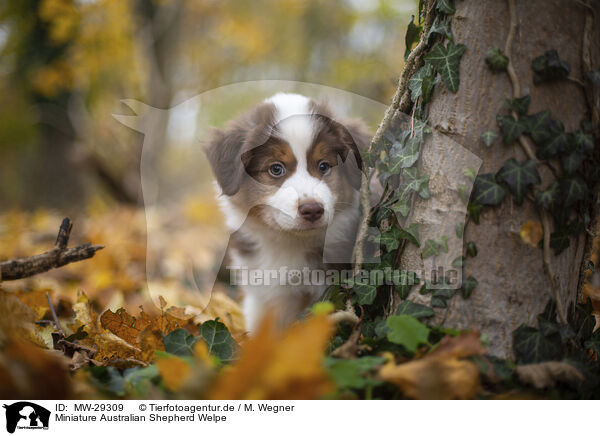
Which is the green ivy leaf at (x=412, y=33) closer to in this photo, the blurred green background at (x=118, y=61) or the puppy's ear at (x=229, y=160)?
the puppy's ear at (x=229, y=160)

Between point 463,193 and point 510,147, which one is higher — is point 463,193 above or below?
below

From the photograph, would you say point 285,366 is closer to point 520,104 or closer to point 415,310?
point 415,310

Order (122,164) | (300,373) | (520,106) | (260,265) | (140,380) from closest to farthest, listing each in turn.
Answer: (300,373) < (140,380) < (520,106) < (260,265) < (122,164)

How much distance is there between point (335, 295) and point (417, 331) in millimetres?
556

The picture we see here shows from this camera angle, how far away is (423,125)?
1.66m

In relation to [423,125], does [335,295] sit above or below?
below

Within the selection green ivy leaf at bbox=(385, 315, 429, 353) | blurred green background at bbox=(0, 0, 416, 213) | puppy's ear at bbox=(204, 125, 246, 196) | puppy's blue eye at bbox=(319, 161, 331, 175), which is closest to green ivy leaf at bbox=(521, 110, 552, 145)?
green ivy leaf at bbox=(385, 315, 429, 353)

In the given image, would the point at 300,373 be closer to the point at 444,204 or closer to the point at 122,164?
the point at 444,204

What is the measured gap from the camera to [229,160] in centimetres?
249

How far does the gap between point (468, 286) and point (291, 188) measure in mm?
1043

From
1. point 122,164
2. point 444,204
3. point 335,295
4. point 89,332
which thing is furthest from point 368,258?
point 122,164
